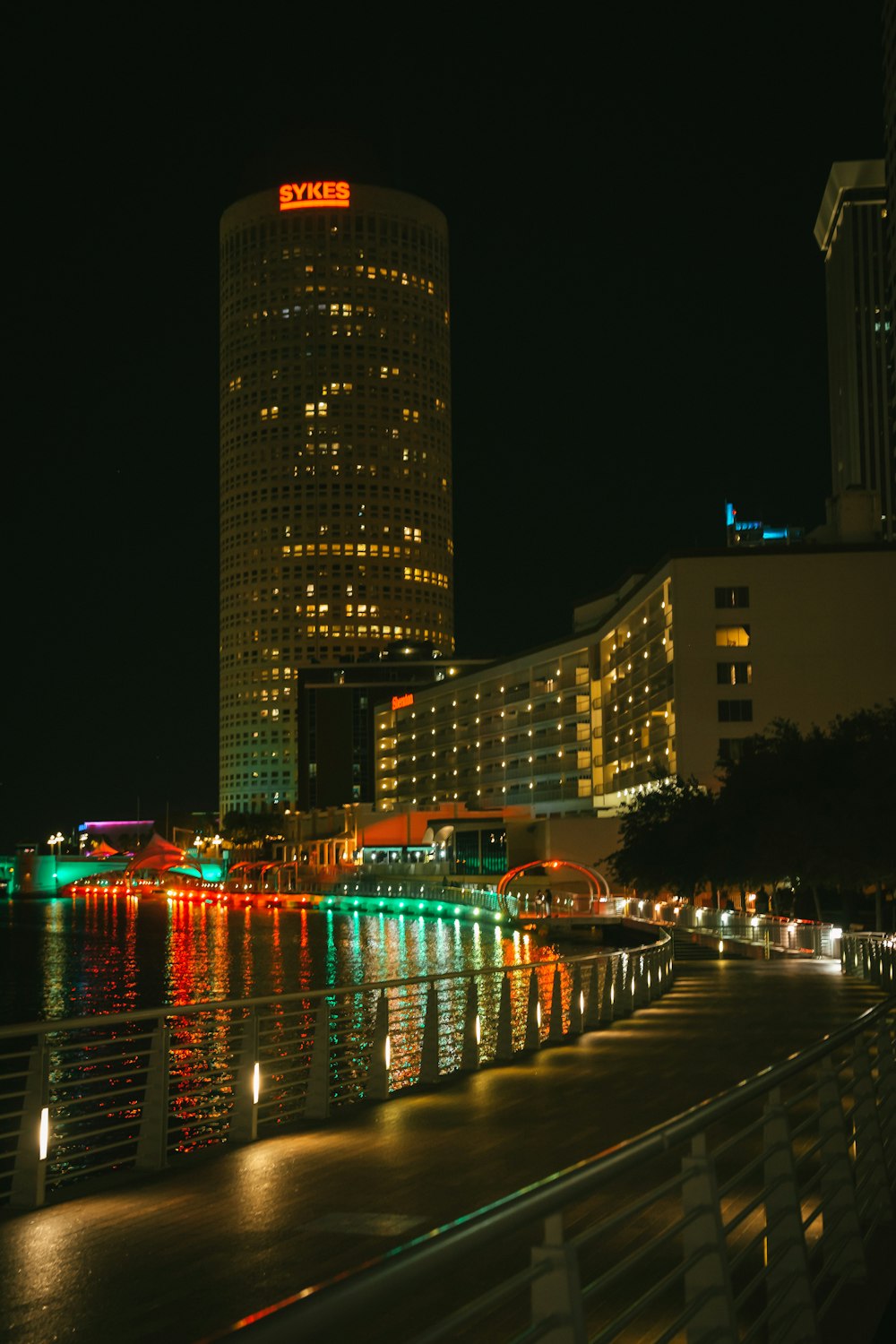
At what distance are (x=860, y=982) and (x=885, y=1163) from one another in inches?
1170

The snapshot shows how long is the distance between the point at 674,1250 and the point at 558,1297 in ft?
19.9

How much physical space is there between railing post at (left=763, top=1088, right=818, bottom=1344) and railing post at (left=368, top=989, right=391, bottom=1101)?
11.0 metres

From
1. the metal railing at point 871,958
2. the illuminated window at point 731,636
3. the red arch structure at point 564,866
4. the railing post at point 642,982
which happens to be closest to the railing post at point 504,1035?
the railing post at point 642,982

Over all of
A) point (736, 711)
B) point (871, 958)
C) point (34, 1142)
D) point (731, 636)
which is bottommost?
point (871, 958)

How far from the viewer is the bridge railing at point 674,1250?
13.6 ft

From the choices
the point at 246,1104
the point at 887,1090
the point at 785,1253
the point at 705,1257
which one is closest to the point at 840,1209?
the point at 785,1253

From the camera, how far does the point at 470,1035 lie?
2264 centimetres

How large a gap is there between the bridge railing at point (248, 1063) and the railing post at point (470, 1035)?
0.11 ft

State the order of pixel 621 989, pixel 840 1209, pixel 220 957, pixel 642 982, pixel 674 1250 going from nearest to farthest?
1. pixel 840 1209
2. pixel 674 1250
3. pixel 621 989
4. pixel 642 982
5. pixel 220 957

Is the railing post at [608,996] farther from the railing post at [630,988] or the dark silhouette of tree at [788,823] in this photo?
the dark silhouette of tree at [788,823]

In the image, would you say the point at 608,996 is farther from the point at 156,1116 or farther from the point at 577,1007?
the point at 156,1116

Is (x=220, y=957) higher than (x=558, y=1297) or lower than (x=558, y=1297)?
lower

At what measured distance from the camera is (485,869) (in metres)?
146

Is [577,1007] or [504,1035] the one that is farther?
[577,1007]
